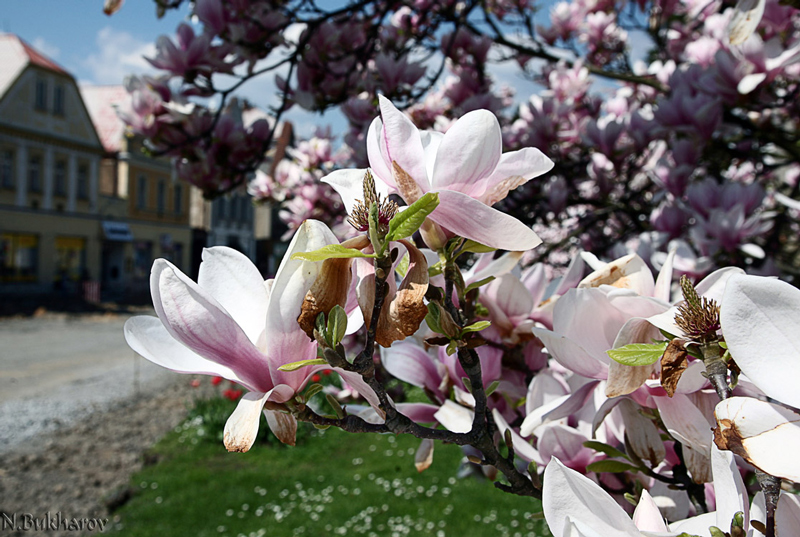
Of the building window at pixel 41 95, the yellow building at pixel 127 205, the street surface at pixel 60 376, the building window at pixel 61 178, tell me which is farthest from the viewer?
the yellow building at pixel 127 205

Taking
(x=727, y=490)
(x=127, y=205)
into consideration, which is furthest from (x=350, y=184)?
(x=127, y=205)

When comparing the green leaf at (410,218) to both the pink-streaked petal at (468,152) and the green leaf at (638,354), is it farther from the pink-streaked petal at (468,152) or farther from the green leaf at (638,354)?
the green leaf at (638,354)

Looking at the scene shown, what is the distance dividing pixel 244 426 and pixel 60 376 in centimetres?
998

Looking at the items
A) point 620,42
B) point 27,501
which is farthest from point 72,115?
point 620,42

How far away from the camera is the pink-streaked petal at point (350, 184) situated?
649mm

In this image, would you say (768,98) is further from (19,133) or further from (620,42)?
(19,133)

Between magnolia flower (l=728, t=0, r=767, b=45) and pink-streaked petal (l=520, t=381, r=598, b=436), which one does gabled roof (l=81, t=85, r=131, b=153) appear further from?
pink-streaked petal (l=520, t=381, r=598, b=436)

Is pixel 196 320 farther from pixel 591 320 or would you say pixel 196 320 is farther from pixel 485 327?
pixel 591 320

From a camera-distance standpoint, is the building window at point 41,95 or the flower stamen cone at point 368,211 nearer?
the flower stamen cone at point 368,211

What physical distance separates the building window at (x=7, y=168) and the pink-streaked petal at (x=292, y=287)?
24.1 meters

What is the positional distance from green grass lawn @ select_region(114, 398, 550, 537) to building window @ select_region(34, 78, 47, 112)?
1992 cm

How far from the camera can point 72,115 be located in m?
22.2

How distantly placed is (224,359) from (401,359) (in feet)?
1.22

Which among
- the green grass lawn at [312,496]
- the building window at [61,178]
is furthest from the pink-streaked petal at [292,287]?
the building window at [61,178]
